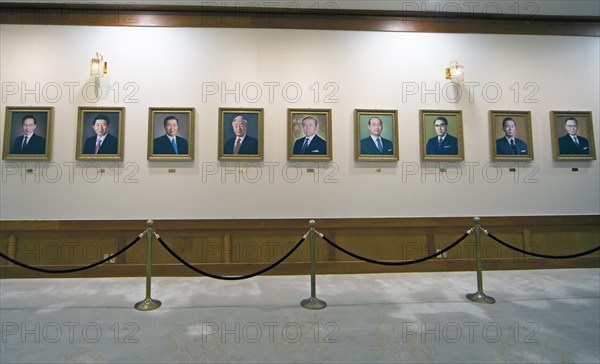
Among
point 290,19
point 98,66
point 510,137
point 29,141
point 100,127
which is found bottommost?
point 29,141

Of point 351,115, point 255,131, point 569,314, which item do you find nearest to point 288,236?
point 255,131

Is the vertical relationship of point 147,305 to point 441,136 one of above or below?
below

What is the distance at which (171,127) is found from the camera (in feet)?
21.1

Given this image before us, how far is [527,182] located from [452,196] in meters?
1.78

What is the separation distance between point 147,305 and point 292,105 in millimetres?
4671

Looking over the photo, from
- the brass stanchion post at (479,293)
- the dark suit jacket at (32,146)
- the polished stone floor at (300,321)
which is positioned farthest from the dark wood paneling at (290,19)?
the polished stone floor at (300,321)

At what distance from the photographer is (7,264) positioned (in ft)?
19.8

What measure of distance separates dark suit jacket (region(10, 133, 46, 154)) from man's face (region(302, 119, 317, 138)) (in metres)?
5.48

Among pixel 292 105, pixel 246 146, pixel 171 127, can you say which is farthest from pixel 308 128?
pixel 171 127

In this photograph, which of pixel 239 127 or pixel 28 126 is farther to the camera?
pixel 239 127

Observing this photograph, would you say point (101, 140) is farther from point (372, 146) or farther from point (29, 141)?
point (372, 146)

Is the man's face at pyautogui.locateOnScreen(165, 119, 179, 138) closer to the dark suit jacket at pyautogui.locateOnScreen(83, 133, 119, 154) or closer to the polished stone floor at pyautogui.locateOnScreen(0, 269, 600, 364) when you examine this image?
the dark suit jacket at pyautogui.locateOnScreen(83, 133, 119, 154)

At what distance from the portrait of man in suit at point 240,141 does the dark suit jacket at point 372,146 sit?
7.74 ft

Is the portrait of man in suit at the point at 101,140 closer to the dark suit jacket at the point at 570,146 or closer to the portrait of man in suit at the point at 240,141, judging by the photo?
the portrait of man in suit at the point at 240,141
